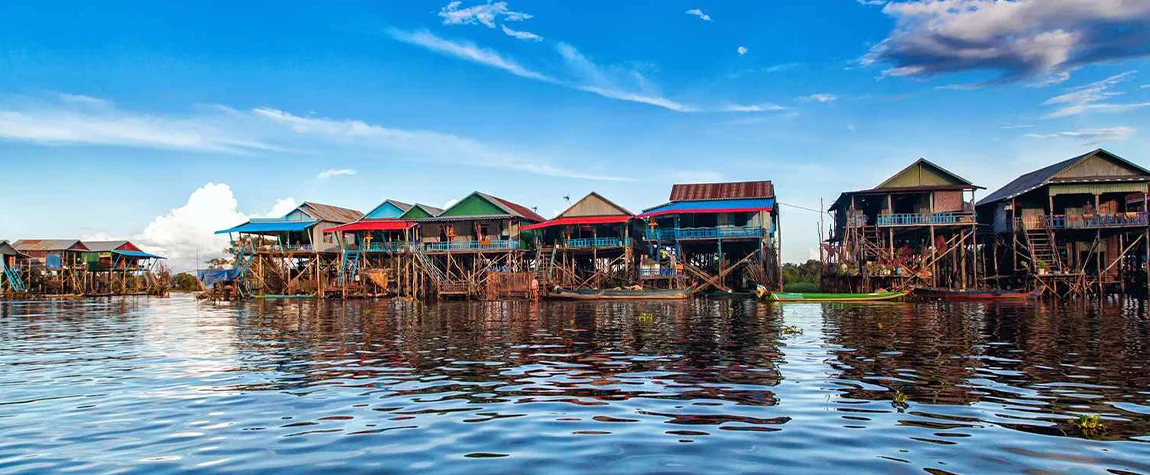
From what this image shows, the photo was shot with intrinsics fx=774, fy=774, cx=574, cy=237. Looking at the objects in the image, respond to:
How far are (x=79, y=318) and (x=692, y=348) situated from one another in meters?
28.8

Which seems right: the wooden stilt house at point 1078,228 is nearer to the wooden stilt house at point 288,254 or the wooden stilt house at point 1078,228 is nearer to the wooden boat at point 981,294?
the wooden boat at point 981,294

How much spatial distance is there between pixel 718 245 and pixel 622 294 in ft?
26.8

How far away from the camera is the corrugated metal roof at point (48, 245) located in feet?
237

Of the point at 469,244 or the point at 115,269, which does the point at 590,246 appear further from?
the point at 115,269

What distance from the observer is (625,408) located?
10.4 meters

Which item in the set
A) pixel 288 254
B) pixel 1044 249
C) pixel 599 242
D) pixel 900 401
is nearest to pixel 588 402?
pixel 900 401

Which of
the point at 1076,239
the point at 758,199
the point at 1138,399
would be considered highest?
the point at 758,199

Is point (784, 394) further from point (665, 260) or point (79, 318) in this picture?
point (665, 260)

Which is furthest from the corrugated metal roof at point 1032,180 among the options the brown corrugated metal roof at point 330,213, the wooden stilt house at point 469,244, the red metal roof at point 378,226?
the brown corrugated metal roof at point 330,213

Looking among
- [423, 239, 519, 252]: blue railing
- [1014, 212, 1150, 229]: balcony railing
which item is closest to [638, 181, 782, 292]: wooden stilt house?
[423, 239, 519, 252]: blue railing

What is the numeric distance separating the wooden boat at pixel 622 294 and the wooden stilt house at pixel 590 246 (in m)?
2.11

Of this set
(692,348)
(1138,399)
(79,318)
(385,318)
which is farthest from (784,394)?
(79,318)

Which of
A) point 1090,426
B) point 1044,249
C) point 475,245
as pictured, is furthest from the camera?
point 475,245

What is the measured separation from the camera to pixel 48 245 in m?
73.0
